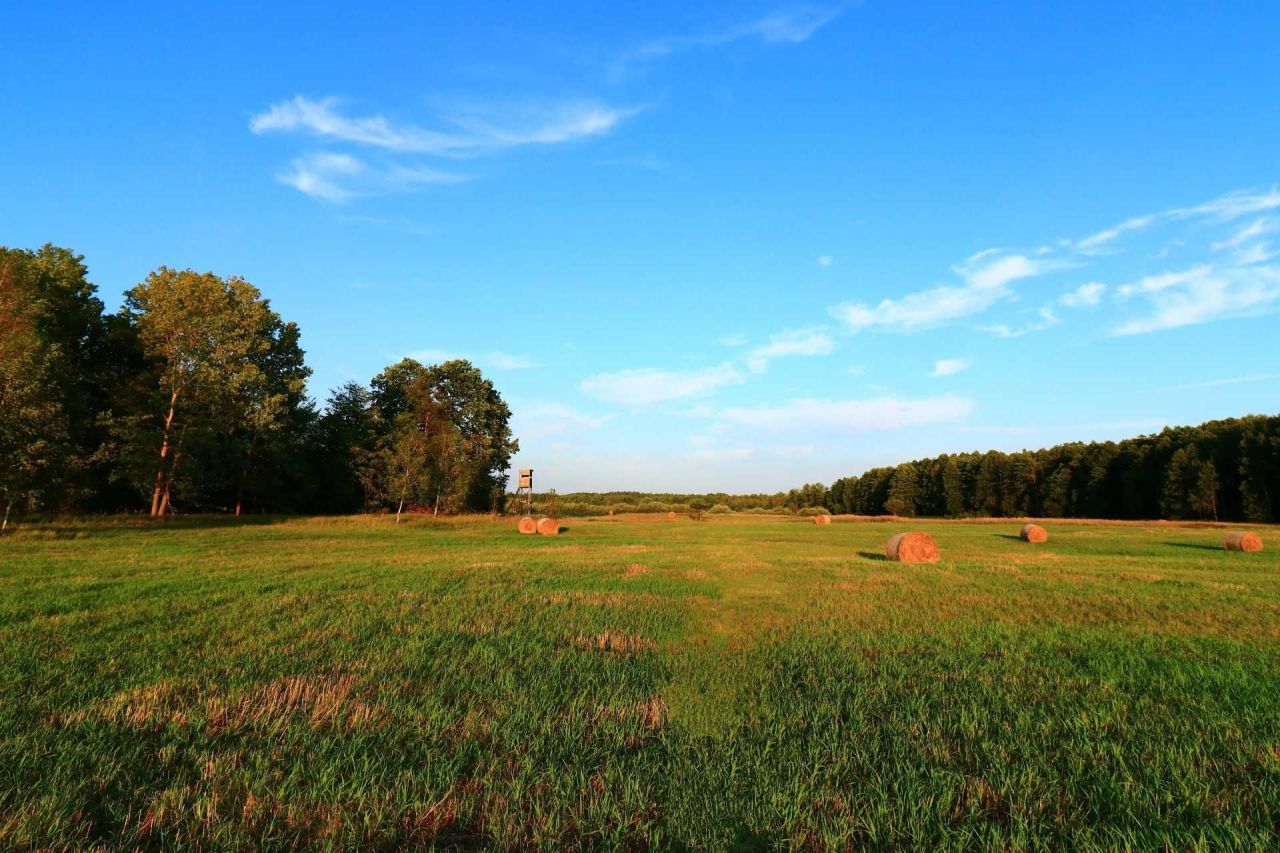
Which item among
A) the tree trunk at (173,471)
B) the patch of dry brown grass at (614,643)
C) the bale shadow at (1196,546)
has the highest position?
the tree trunk at (173,471)

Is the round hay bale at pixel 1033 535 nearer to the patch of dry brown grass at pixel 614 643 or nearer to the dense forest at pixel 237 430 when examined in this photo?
the patch of dry brown grass at pixel 614 643

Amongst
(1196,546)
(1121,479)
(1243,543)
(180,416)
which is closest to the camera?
(1243,543)

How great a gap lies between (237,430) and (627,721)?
5791 cm

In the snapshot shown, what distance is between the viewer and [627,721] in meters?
5.79

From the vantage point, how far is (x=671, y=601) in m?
13.5

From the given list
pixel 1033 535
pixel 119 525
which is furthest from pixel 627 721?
pixel 1033 535

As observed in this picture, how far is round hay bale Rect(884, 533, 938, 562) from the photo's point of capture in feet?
78.5

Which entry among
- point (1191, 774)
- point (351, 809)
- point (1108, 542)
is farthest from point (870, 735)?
point (1108, 542)

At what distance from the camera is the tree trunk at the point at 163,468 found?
41531mm

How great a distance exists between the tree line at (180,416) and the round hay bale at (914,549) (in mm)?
36880

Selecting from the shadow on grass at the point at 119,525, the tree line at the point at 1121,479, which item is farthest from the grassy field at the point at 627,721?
the tree line at the point at 1121,479

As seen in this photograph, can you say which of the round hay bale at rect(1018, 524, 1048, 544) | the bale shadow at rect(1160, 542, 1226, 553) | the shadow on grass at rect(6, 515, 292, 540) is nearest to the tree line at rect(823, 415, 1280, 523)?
the bale shadow at rect(1160, 542, 1226, 553)

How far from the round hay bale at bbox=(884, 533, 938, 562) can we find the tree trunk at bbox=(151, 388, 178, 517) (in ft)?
145

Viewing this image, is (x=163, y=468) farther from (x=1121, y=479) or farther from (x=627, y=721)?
(x=1121, y=479)
